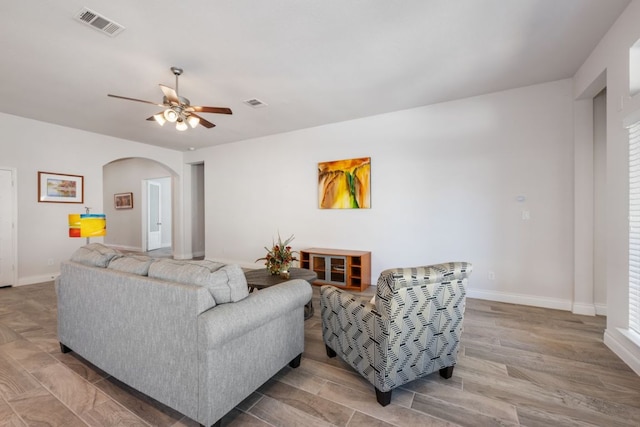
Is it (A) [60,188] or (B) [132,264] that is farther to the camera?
(A) [60,188]

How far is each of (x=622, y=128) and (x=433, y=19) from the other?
183 centimetres

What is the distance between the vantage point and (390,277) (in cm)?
158

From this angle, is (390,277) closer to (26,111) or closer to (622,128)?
(622,128)

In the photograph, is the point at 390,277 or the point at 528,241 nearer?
the point at 390,277

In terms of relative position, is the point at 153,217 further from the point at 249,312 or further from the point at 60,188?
the point at 249,312

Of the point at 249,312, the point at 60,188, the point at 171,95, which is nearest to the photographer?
the point at 249,312

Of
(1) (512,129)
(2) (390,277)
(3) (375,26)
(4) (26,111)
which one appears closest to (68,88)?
(4) (26,111)

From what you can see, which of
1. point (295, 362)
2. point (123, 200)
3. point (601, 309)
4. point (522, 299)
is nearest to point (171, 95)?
point (295, 362)

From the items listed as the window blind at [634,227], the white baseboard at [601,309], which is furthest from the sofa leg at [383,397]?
the white baseboard at [601,309]

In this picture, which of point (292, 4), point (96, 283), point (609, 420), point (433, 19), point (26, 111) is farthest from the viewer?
point (26, 111)

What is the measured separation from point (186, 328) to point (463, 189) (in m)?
3.77

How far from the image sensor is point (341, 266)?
4.41 meters

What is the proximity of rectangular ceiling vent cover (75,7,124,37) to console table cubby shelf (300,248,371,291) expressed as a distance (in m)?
3.55

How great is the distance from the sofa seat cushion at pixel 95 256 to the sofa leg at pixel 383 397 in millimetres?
2126
